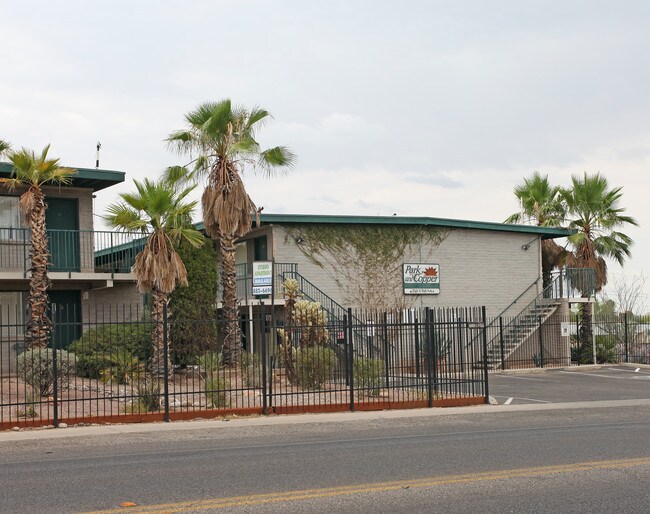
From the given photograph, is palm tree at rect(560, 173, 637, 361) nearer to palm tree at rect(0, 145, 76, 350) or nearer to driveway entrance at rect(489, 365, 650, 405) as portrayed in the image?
driveway entrance at rect(489, 365, 650, 405)

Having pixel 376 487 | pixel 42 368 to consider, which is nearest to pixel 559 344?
pixel 42 368

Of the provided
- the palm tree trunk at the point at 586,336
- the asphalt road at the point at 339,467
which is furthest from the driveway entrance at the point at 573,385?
the asphalt road at the point at 339,467

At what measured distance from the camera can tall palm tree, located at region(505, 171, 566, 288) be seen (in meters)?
41.2

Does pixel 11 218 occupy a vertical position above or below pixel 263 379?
above

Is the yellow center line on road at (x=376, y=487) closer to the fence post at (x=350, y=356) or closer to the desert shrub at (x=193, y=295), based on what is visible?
the fence post at (x=350, y=356)

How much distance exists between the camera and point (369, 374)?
2094 cm

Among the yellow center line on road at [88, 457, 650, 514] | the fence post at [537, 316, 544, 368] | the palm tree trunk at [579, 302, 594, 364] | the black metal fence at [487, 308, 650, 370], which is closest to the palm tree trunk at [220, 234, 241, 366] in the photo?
the black metal fence at [487, 308, 650, 370]

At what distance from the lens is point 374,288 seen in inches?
1390

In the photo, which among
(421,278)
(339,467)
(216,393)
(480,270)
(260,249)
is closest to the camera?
(339,467)

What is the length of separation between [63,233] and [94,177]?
2189mm

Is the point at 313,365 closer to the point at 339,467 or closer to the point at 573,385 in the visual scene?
the point at 339,467

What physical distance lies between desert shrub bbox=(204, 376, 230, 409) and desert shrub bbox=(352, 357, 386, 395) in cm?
321

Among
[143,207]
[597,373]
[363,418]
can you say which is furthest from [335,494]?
[597,373]

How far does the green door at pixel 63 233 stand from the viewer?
2712cm
